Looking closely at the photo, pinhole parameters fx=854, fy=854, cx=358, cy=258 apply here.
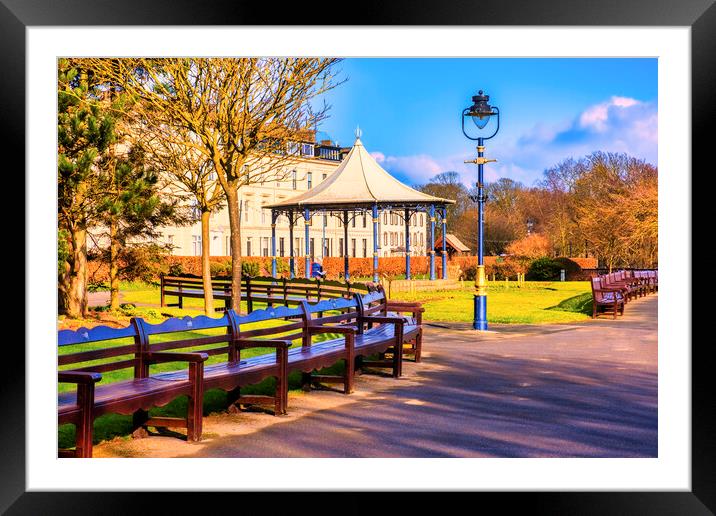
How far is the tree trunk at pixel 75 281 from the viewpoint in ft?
57.0

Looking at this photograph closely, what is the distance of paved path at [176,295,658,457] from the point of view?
243 inches

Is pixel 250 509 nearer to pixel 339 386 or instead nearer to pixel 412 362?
pixel 339 386

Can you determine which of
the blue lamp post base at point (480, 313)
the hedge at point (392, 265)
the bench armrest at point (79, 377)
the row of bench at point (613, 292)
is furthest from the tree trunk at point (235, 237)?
the hedge at point (392, 265)

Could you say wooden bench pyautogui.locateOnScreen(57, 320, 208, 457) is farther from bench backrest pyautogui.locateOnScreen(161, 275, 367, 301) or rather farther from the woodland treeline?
the woodland treeline

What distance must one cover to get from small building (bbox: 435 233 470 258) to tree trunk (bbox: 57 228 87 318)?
38.2 m

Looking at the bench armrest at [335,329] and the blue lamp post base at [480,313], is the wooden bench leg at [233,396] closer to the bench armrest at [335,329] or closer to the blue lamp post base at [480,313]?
the bench armrest at [335,329]

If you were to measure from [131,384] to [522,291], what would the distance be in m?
27.0

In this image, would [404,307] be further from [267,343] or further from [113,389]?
[113,389]

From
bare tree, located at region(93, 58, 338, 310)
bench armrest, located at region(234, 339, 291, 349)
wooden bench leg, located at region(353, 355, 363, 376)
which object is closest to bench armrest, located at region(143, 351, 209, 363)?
bench armrest, located at region(234, 339, 291, 349)

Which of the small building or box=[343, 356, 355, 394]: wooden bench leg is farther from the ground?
the small building

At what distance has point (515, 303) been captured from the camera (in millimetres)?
24453

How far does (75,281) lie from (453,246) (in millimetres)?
38808
